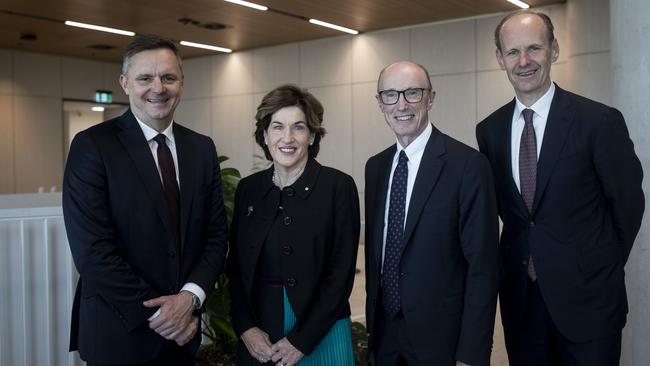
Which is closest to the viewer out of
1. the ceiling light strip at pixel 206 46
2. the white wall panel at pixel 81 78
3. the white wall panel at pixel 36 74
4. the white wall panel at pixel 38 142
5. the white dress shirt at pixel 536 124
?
the white dress shirt at pixel 536 124

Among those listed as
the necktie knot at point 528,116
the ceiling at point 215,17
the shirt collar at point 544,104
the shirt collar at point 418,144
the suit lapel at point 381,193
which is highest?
the ceiling at point 215,17

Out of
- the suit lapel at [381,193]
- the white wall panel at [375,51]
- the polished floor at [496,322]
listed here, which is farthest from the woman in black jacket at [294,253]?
the white wall panel at [375,51]

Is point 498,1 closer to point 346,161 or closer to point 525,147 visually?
point 346,161

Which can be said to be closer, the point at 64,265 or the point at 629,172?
the point at 629,172

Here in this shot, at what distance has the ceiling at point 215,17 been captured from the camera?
9.20 m

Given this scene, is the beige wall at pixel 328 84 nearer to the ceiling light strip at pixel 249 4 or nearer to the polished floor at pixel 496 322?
the ceiling light strip at pixel 249 4

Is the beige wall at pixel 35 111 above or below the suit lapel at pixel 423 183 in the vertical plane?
above

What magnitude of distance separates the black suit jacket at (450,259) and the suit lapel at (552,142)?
290 mm

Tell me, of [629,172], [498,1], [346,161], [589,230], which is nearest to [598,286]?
[589,230]

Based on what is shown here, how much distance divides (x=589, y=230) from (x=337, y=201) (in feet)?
3.25

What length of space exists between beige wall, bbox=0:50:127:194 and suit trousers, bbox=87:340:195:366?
12.7 meters

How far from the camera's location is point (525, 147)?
2.42 metres

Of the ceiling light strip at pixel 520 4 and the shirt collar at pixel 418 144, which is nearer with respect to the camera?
the shirt collar at pixel 418 144

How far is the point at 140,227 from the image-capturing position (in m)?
2.17
